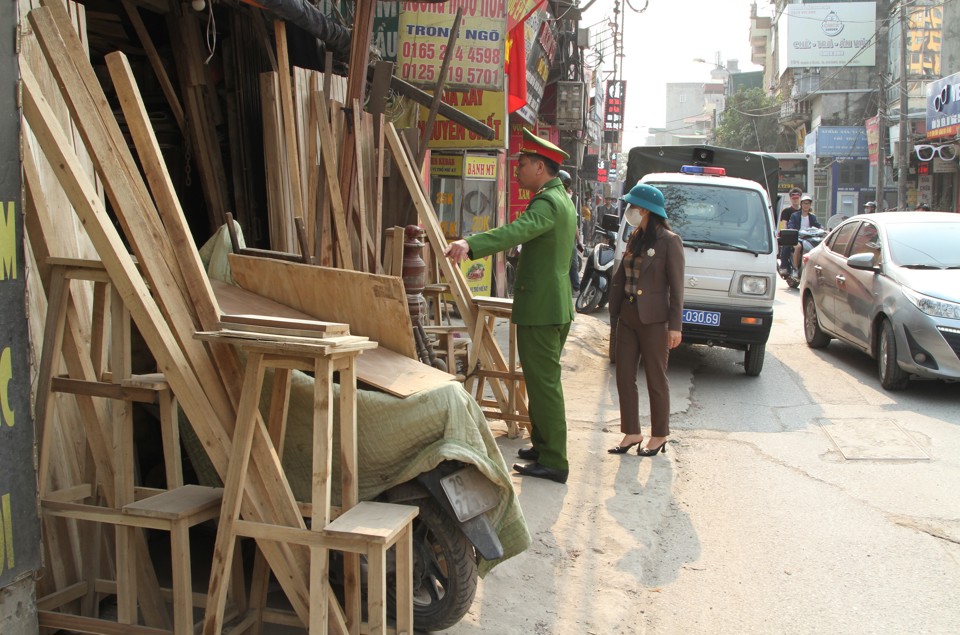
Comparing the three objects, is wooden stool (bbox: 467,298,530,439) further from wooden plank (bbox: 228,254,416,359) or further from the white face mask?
wooden plank (bbox: 228,254,416,359)

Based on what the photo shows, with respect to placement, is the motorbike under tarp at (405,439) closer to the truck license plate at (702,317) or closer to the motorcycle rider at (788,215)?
the truck license plate at (702,317)

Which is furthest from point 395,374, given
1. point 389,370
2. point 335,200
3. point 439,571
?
point 335,200

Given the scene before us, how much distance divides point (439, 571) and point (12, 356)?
1.70 metres

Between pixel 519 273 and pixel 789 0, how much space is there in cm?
5218

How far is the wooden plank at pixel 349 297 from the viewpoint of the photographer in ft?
11.2

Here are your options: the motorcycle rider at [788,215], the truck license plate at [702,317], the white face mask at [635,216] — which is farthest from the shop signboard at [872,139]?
the white face mask at [635,216]

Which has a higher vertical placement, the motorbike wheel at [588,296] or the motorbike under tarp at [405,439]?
the motorbike under tarp at [405,439]

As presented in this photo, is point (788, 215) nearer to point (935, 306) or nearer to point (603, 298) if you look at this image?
point (603, 298)

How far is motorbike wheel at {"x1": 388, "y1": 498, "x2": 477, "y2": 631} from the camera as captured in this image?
3191 millimetres

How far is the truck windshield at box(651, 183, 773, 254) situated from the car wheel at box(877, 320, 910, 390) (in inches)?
54.2

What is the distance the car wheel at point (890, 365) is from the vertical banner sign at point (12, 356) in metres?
7.37

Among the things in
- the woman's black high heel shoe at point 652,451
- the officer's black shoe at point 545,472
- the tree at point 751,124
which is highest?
the tree at point 751,124

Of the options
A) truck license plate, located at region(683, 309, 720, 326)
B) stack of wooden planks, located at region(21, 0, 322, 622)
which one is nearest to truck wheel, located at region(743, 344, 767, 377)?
truck license plate, located at region(683, 309, 720, 326)

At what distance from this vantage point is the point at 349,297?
3.52m
